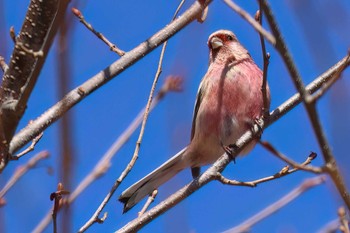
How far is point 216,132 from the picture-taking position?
4566 mm

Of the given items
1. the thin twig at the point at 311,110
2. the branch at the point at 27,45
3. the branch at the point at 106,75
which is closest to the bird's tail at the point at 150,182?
the branch at the point at 106,75

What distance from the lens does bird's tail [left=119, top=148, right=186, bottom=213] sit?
12.8 feet

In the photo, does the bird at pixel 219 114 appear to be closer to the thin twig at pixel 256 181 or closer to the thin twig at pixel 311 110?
the thin twig at pixel 256 181

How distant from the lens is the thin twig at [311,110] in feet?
4.25

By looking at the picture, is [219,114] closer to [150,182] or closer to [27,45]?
[150,182]

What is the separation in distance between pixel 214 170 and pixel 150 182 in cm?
117

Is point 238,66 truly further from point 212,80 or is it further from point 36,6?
point 36,6

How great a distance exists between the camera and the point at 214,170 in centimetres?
312

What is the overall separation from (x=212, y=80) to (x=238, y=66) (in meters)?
0.27

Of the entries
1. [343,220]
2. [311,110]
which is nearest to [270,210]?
[343,220]

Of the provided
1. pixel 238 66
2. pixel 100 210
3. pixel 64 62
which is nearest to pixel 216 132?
pixel 238 66

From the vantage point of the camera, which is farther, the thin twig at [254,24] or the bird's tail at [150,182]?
the bird's tail at [150,182]

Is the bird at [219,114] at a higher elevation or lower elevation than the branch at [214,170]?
higher

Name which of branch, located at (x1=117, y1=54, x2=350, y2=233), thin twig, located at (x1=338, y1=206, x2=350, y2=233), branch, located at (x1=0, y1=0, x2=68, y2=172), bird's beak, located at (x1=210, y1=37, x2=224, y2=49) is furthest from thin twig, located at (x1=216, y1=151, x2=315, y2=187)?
bird's beak, located at (x1=210, y1=37, x2=224, y2=49)
